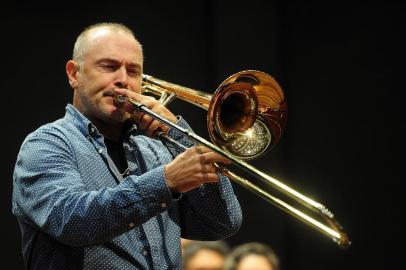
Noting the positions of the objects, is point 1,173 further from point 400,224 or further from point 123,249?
point 400,224

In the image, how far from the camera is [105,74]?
105 inches

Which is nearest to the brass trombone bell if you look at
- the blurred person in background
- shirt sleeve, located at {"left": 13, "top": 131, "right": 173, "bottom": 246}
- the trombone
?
the trombone

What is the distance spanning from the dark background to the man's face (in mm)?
2110

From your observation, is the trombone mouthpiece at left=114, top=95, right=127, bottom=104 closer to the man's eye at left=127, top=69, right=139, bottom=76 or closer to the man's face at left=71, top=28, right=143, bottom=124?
the man's face at left=71, top=28, right=143, bottom=124

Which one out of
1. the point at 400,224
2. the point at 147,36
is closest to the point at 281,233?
the point at 400,224

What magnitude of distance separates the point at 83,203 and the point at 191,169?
33 cm

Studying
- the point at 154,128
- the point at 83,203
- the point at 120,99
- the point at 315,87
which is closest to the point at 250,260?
the point at 154,128

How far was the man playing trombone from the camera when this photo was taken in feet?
7.38

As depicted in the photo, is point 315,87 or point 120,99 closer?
point 120,99

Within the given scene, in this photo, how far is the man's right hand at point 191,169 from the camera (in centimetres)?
226

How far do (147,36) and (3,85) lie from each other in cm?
97

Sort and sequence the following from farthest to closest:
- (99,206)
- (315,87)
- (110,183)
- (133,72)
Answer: (315,87), (133,72), (110,183), (99,206)

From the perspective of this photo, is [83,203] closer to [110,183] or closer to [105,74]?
[110,183]

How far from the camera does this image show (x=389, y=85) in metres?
5.12
